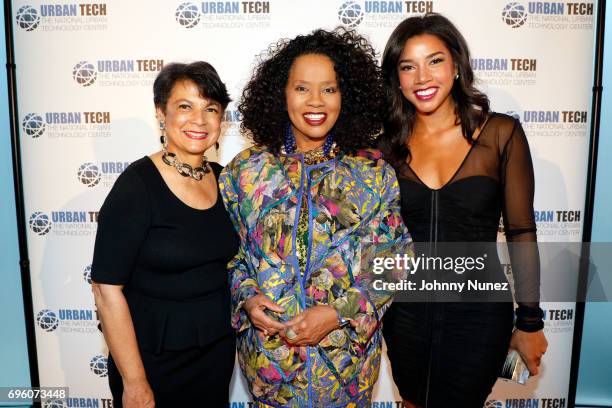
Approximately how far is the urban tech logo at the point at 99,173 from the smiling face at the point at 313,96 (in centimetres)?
155

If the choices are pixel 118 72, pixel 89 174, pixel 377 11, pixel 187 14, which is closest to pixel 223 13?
pixel 187 14

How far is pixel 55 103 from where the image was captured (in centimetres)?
275

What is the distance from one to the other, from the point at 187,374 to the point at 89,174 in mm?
1647

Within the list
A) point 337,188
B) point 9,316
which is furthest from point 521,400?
point 9,316

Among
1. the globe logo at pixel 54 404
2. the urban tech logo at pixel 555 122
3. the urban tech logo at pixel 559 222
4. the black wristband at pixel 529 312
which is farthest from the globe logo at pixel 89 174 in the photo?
the urban tech logo at pixel 559 222

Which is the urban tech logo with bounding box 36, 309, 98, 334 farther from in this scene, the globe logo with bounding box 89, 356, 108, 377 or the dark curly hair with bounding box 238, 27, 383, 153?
the dark curly hair with bounding box 238, 27, 383, 153

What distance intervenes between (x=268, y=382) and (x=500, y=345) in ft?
3.05

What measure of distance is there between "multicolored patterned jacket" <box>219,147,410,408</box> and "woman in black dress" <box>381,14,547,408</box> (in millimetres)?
197

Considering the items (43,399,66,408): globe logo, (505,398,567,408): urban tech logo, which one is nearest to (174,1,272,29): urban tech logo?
(43,399,66,408): globe logo

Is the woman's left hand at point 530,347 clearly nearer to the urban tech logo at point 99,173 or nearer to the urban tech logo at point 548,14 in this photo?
the urban tech logo at point 548,14

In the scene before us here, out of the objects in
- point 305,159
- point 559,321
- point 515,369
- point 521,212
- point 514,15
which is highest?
point 514,15

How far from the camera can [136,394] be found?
1.58m

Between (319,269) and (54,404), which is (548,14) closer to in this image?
(319,269)

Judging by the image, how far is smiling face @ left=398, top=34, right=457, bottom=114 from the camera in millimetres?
1768
